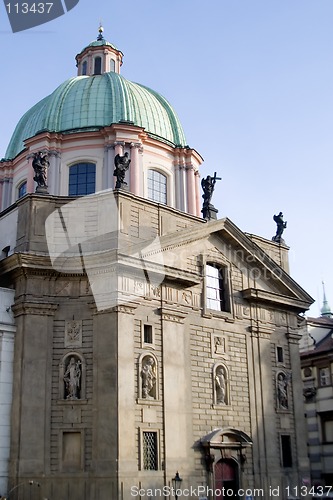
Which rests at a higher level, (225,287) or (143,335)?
(225,287)

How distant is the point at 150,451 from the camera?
93.1 ft

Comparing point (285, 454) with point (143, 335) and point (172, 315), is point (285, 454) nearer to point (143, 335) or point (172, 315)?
point (172, 315)

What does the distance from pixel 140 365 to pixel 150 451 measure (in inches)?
142

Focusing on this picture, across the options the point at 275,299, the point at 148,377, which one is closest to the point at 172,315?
the point at 148,377

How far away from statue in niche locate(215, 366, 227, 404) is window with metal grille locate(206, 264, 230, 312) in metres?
3.32

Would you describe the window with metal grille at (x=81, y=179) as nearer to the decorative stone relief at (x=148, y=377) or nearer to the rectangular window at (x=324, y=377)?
the decorative stone relief at (x=148, y=377)

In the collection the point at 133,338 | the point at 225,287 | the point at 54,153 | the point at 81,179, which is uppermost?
the point at 54,153

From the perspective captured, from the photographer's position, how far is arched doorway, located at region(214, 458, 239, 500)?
100ft

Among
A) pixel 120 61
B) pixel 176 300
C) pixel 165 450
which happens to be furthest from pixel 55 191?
pixel 165 450

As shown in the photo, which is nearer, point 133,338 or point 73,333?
point 133,338

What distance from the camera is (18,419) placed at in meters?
27.9

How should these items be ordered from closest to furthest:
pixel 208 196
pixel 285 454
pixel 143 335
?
1. pixel 143 335
2. pixel 285 454
3. pixel 208 196

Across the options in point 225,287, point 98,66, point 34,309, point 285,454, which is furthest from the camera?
point 98,66

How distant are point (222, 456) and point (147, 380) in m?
5.44
